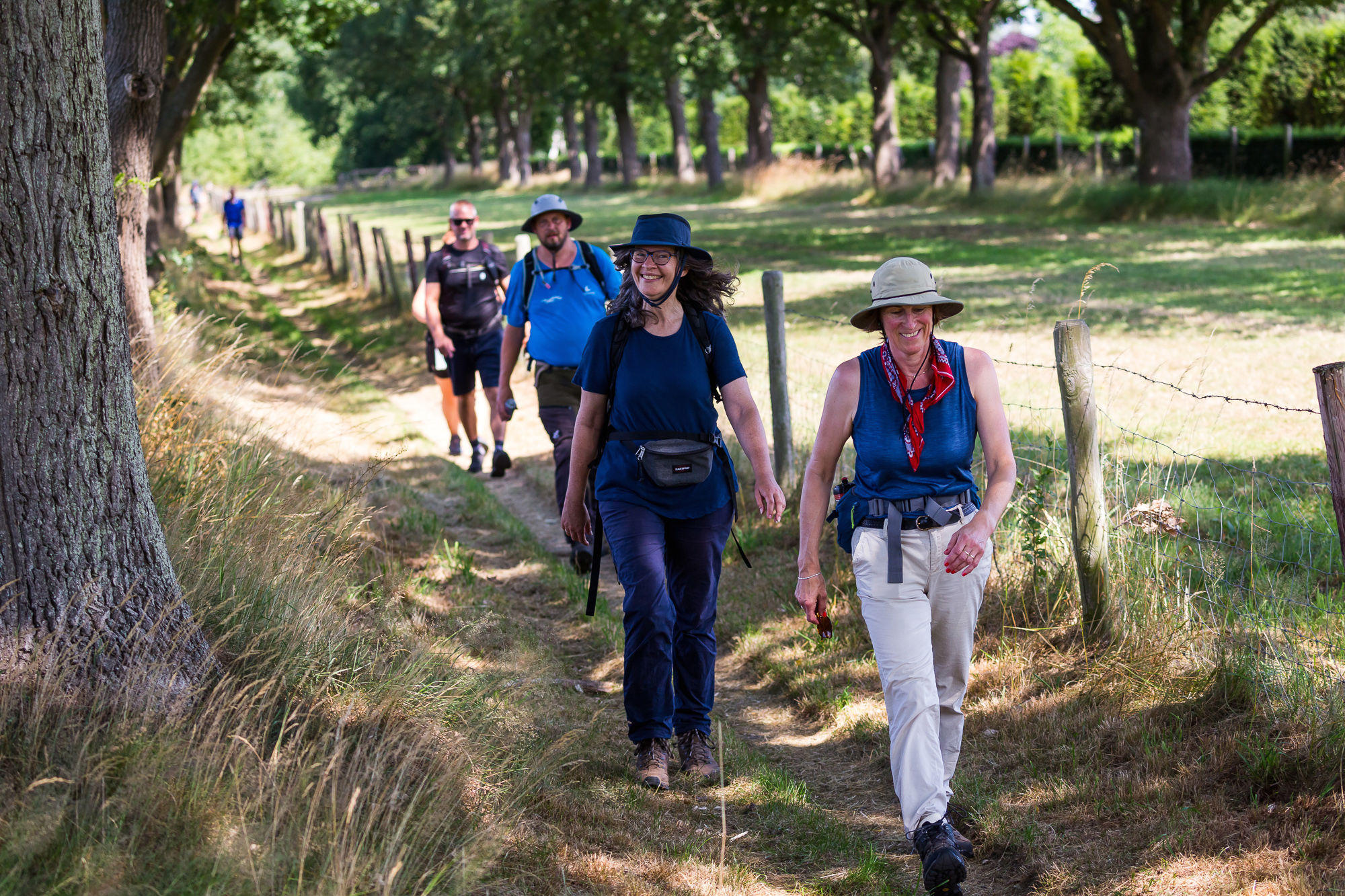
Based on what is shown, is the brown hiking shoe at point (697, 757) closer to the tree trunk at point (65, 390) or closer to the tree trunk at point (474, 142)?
the tree trunk at point (65, 390)

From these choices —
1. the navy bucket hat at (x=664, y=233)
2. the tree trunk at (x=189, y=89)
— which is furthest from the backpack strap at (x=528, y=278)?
the tree trunk at (x=189, y=89)

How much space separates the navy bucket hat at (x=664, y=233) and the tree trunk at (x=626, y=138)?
46536 millimetres

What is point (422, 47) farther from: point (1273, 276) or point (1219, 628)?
point (1219, 628)

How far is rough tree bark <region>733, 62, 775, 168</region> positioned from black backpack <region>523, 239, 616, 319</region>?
3400cm

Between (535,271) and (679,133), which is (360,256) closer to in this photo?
(535,271)

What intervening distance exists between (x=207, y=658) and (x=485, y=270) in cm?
593

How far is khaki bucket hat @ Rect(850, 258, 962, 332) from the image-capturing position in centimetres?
363

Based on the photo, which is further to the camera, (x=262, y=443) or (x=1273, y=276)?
(x=1273, y=276)

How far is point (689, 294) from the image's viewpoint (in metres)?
4.45

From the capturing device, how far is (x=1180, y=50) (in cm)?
2264

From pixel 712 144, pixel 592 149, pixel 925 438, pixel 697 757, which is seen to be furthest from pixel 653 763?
pixel 592 149

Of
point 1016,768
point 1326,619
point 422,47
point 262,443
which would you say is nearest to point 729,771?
point 1016,768

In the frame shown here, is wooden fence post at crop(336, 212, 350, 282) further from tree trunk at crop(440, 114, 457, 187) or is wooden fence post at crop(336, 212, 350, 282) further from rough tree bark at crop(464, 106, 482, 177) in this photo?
tree trunk at crop(440, 114, 457, 187)

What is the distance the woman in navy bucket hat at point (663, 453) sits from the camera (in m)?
4.30
